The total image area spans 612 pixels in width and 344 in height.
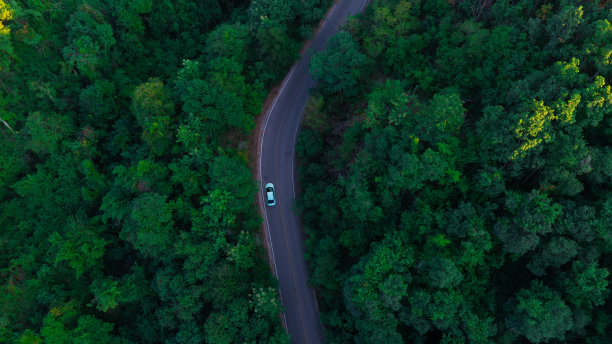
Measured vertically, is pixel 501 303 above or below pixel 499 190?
below

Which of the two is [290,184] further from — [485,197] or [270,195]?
[485,197]

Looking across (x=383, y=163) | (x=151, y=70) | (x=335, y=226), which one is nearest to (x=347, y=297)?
(x=335, y=226)

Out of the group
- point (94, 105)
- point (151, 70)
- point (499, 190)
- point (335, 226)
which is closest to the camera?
point (499, 190)

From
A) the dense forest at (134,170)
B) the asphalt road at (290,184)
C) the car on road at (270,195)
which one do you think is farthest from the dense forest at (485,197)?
the dense forest at (134,170)

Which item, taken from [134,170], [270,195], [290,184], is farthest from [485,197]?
[134,170]

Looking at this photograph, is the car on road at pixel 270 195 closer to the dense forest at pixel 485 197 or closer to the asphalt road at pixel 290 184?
the asphalt road at pixel 290 184

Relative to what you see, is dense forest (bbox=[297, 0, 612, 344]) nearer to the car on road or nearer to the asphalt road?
the asphalt road

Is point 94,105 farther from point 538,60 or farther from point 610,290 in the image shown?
point 610,290
